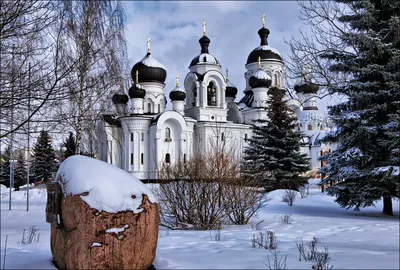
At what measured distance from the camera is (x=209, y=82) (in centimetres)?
3859

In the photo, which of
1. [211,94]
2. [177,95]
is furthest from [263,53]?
[177,95]

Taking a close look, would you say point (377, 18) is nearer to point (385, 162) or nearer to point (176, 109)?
point (385, 162)

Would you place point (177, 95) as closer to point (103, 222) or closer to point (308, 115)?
point (308, 115)

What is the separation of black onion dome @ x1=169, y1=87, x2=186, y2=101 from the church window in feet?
7.68

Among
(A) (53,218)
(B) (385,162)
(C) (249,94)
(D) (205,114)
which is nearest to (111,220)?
(A) (53,218)

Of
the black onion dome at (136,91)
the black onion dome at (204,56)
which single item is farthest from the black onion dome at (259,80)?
the black onion dome at (136,91)

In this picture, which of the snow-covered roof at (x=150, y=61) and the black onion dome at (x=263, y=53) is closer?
the snow-covered roof at (x=150, y=61)

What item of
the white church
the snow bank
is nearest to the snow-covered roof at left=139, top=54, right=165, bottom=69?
the white church

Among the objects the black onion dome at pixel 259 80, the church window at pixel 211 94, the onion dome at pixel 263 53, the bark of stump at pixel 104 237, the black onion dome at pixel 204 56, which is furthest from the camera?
the onion dome at pixel 263 53

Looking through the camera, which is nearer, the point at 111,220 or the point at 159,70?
the point at 111,220

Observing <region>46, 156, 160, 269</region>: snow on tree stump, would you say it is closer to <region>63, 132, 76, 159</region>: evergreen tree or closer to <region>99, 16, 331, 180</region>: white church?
<region>63, 132, 76, 159</region>: evergreen tree

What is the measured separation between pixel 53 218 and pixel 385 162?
907 cm

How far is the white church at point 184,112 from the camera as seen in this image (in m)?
34.9

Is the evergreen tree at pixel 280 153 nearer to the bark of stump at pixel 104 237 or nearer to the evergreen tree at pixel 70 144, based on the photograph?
the evergreen tree at pixel 70 144
